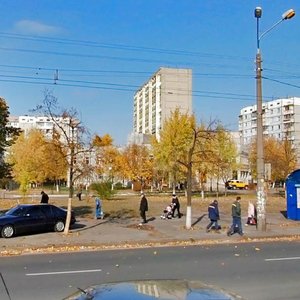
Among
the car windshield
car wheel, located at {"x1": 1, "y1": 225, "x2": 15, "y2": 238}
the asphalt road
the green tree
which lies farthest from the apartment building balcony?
the asphalt road

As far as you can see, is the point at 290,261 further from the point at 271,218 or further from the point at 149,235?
the point at 271,218

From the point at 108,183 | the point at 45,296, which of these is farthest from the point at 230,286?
the point at 108,183

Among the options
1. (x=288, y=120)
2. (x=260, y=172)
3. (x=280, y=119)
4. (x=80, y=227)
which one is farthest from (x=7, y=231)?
(x=280, y=119)

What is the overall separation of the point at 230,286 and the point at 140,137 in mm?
99601

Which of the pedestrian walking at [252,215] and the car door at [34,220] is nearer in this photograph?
the car door at [34,220]

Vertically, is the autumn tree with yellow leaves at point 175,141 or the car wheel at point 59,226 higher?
the autumn tree with yellow leaves at point 175,141

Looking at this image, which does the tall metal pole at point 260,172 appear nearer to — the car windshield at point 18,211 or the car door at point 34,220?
the car door at point 34,220

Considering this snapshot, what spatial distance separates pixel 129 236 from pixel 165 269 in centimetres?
900

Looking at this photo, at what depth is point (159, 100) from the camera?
125 m

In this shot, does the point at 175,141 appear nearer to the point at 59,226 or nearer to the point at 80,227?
the point at 80,227

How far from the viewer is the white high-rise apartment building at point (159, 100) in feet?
344

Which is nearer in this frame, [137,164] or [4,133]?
[4,133]

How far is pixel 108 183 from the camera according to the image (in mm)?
48281

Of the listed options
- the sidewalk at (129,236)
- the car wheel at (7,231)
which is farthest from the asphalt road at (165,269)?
the car wheel at (7,231)
